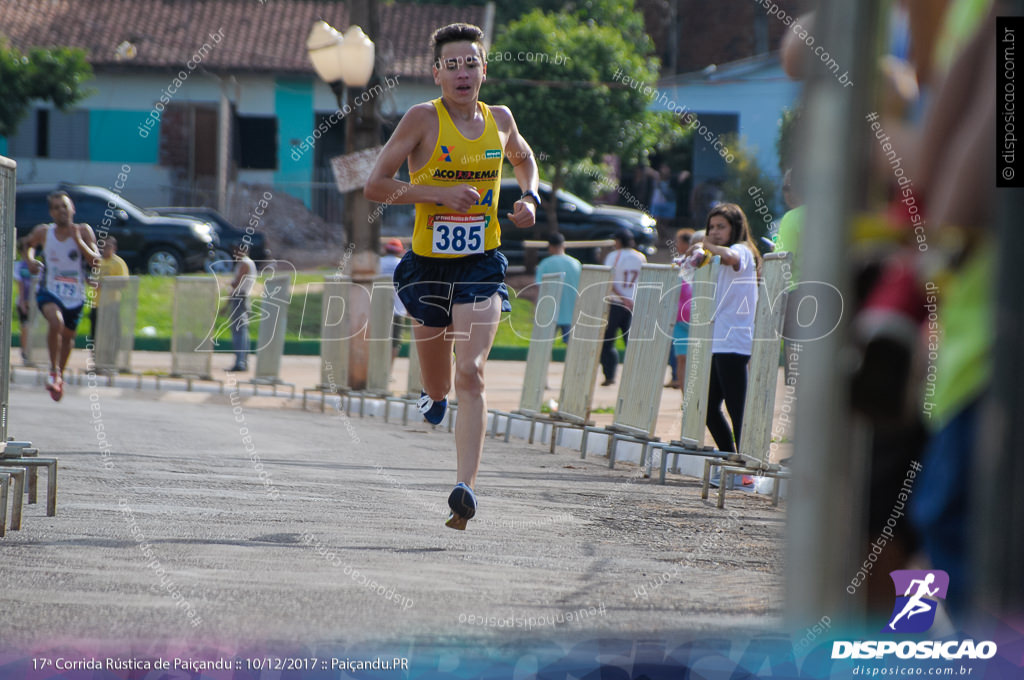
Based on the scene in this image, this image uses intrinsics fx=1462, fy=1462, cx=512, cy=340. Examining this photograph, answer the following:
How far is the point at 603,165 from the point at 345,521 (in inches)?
1206

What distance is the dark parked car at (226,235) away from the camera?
29961 mm

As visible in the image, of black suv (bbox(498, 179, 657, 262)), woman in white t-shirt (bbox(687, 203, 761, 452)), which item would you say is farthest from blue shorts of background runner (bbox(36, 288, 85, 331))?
black suv (bbox(498, 179, 657, 262))

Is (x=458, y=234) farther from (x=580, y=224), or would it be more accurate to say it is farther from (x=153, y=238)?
(x=580, y=224)

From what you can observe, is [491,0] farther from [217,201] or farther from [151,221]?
[151,221]

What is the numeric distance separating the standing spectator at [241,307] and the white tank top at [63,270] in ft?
12.8

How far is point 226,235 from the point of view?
3053cm

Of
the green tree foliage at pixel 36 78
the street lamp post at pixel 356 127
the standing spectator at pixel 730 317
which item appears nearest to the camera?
the standing spectator at pixel 730 317

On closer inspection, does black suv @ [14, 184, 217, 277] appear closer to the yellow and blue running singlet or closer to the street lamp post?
the street lamp post

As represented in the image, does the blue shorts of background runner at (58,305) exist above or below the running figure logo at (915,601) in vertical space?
above

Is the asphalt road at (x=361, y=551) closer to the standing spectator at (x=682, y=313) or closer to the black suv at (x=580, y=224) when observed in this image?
the standing spectator at (x=682, y=313)

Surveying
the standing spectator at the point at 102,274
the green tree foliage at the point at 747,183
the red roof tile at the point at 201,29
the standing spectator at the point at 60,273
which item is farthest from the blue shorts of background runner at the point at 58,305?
the red roof tile at the point at 201,29

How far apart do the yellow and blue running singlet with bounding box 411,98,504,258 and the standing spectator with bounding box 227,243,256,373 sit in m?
11.1

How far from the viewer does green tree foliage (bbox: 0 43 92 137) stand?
32.6 m

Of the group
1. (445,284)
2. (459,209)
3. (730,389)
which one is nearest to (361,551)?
(445,284)
